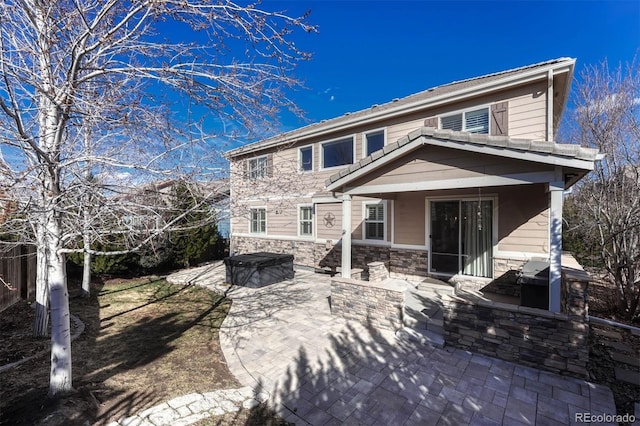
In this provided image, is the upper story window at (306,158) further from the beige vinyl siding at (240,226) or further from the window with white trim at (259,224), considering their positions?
the beige vinyl siding at (240,226)

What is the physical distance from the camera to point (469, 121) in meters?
7.43

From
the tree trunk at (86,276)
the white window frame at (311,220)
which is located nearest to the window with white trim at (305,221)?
the white window frame at (311,220)

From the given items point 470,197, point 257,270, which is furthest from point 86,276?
point 470,197

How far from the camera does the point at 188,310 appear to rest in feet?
23.0

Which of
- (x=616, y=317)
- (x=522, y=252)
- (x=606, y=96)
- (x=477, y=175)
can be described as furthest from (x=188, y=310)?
(x=606, y=96)

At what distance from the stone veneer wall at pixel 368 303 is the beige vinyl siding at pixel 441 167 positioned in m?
2.32

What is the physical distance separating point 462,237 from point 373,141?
4303 millimetres

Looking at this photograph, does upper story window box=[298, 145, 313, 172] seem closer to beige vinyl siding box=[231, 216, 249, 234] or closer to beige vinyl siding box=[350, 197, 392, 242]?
beige vinyl siding box=[350, 197, 392, 242]

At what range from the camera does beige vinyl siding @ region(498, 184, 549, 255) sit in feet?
20.7

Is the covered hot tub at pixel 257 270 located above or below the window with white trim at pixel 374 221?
below

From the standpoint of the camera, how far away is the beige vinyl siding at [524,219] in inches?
249

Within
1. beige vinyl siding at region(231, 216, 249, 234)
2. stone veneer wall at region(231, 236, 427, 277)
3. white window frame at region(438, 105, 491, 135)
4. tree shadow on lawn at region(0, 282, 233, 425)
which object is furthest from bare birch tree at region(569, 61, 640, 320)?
beige vinyl siding at region(231, 216, 249, 234)

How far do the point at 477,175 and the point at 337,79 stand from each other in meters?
3.72

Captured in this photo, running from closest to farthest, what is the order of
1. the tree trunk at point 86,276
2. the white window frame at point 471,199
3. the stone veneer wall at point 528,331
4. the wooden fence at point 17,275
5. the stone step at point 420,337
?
the stone veneer wall at point 528,331, the stone step at point 420,337, the wooden fence at point 17,275, the white window frame at point 471,199, the tree trunk at point 86,276
